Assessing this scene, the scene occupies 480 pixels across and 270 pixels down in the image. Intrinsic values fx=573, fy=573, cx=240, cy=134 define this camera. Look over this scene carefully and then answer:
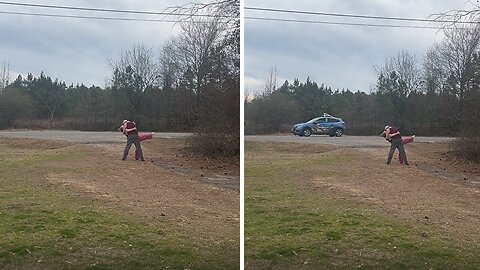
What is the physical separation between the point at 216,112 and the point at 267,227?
654 millimetres

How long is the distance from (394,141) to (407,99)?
0.74ft

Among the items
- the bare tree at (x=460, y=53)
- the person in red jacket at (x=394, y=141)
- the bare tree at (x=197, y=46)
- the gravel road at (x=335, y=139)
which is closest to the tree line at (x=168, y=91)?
the bare tree at (x=197, y=46)

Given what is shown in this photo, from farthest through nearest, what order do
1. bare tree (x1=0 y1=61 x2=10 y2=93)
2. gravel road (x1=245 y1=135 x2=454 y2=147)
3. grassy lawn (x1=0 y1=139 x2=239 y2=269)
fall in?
gravel road (x1=245 y1=135 x2=454 y2=147) → bare tree (x1=0 y1=61 x2=10 y2=93) → grassy lawn (x1=0 y1=139 x2=239 y2=269)

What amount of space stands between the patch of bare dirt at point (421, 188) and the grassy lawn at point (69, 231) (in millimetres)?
727

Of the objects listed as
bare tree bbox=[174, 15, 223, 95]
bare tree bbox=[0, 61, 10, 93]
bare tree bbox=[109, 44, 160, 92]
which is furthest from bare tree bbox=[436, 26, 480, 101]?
bare tree bbox=[0, 61, 10, 93]

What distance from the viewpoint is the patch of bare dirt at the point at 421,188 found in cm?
Result: 291

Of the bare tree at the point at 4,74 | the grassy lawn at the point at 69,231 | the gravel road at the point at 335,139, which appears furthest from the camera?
the gravel road at the point at 335,139

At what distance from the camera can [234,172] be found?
303 centimetres

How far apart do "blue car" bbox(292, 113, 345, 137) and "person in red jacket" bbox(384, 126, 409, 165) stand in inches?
9.1

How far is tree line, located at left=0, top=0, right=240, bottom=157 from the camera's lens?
114 inches

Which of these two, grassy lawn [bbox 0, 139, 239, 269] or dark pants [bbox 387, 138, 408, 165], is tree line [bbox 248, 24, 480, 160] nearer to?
dark pants [bbox 387, 138, 408, 165]

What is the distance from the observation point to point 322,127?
2.95 metres

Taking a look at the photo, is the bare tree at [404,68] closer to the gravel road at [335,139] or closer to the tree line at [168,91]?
the gravel road at [335,139]

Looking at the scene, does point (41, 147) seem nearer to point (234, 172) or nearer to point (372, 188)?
point (234, 172)
